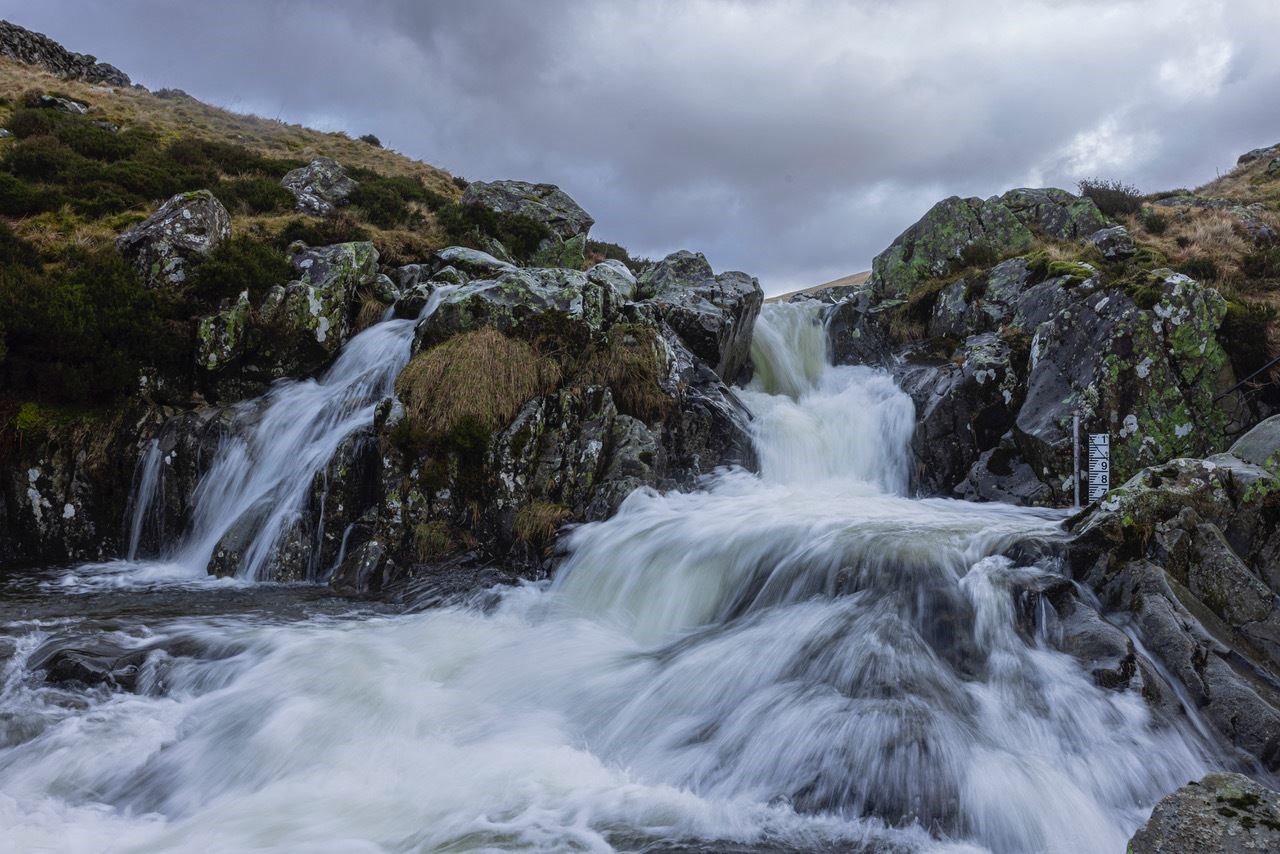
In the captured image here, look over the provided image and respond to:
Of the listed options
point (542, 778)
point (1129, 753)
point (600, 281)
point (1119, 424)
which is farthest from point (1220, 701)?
point (600, 281)

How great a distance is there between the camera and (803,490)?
11.7 meters

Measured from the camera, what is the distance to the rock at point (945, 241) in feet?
60.6

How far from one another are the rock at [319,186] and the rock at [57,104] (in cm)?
927

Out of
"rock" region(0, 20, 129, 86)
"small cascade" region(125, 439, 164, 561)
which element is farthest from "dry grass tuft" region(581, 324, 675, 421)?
"rock" region(0, 20, 129, 86)

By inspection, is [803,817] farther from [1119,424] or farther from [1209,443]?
[1209,443]

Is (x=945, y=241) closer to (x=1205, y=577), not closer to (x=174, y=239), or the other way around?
(x=1205, y=577)

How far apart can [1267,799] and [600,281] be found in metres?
11.8

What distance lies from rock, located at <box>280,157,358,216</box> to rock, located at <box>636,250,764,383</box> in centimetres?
892

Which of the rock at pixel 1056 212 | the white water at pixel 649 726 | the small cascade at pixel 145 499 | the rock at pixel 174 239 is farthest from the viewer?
the rock at pixel 1056 212

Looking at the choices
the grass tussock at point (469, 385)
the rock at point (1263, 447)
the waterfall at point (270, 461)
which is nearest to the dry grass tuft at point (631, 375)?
the grass tussock at point (469, 385)

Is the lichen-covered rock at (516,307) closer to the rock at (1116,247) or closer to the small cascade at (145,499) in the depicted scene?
the small cascade at (145,499)

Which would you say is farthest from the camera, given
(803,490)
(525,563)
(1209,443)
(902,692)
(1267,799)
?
(803,490)

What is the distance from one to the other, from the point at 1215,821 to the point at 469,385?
900 cm

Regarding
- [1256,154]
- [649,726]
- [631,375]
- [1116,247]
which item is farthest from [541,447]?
[1256,154]
